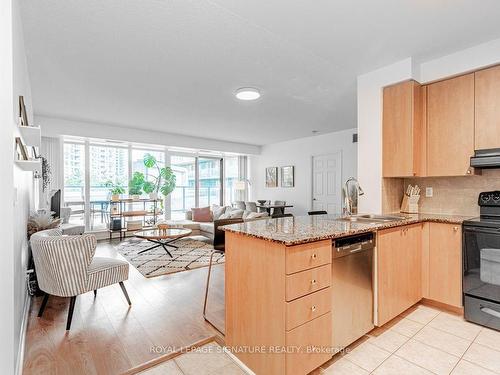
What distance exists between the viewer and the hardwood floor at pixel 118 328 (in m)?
1.84

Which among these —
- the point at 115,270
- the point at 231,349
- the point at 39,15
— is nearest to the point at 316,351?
the point at 231,349

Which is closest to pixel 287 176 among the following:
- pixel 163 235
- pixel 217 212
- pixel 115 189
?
pixel 217 212

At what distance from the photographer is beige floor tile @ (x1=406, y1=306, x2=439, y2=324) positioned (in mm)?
2398

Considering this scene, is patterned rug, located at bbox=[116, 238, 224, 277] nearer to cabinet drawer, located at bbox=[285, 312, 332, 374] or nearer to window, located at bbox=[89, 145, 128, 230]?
window, located at bbox=[89, 145, 128, 230]

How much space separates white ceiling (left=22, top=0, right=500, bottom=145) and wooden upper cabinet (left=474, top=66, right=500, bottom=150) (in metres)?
0.34

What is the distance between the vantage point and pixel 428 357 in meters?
1.88

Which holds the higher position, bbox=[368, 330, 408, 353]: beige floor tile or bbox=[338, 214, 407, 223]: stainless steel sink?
bbox=[338, 214, 407, 223]: stainless steel sink

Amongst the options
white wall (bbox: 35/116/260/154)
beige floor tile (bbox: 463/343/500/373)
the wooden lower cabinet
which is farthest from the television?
beige floor tile (bbox: 463/343/500/373)

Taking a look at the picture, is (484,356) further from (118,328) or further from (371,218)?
(118,328)

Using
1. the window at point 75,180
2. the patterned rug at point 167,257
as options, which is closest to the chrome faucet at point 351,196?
the patterned rug at point 167,257

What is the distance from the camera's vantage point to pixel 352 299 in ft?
6.26

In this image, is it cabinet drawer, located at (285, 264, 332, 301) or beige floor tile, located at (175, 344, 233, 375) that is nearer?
cabinet drawer, located at (285, 264, 332, 301)

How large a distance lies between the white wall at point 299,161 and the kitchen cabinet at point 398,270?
12.6ft

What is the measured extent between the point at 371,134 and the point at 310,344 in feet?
7.80
